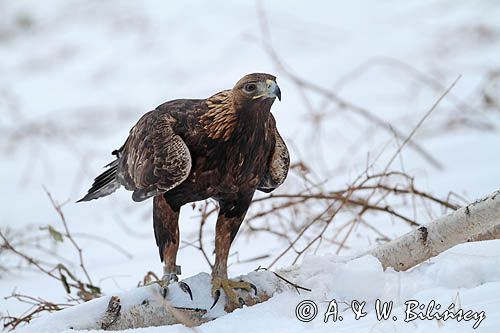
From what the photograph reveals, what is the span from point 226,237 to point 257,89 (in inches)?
29.5

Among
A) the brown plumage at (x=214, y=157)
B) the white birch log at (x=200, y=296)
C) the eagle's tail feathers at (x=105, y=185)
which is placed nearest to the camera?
the white birch log at (x=200, y=296)

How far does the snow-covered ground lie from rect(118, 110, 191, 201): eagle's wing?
664 millimetres

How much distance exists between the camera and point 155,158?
330cm

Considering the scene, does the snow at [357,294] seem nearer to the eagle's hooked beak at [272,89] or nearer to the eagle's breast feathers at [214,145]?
the eagle's breast feathers at [214,145]

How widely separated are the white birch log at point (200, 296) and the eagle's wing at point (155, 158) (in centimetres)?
47

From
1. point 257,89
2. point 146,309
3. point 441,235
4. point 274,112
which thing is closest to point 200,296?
point 146,309

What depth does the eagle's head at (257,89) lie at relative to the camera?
3094 millimetres

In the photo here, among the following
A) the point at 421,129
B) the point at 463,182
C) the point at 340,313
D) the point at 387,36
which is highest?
the point at 387,36

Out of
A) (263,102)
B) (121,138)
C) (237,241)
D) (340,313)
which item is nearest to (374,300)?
(340,313)

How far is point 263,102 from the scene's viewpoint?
3.17 meters

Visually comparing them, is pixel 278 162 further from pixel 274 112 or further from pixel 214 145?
pixel 274 112

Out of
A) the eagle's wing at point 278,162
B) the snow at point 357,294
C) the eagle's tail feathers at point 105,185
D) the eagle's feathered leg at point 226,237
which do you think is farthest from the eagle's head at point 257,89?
the eagle's tail feathers at point 105,185

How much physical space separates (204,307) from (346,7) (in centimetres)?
1408

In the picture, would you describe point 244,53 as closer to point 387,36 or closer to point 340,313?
point 387,36
